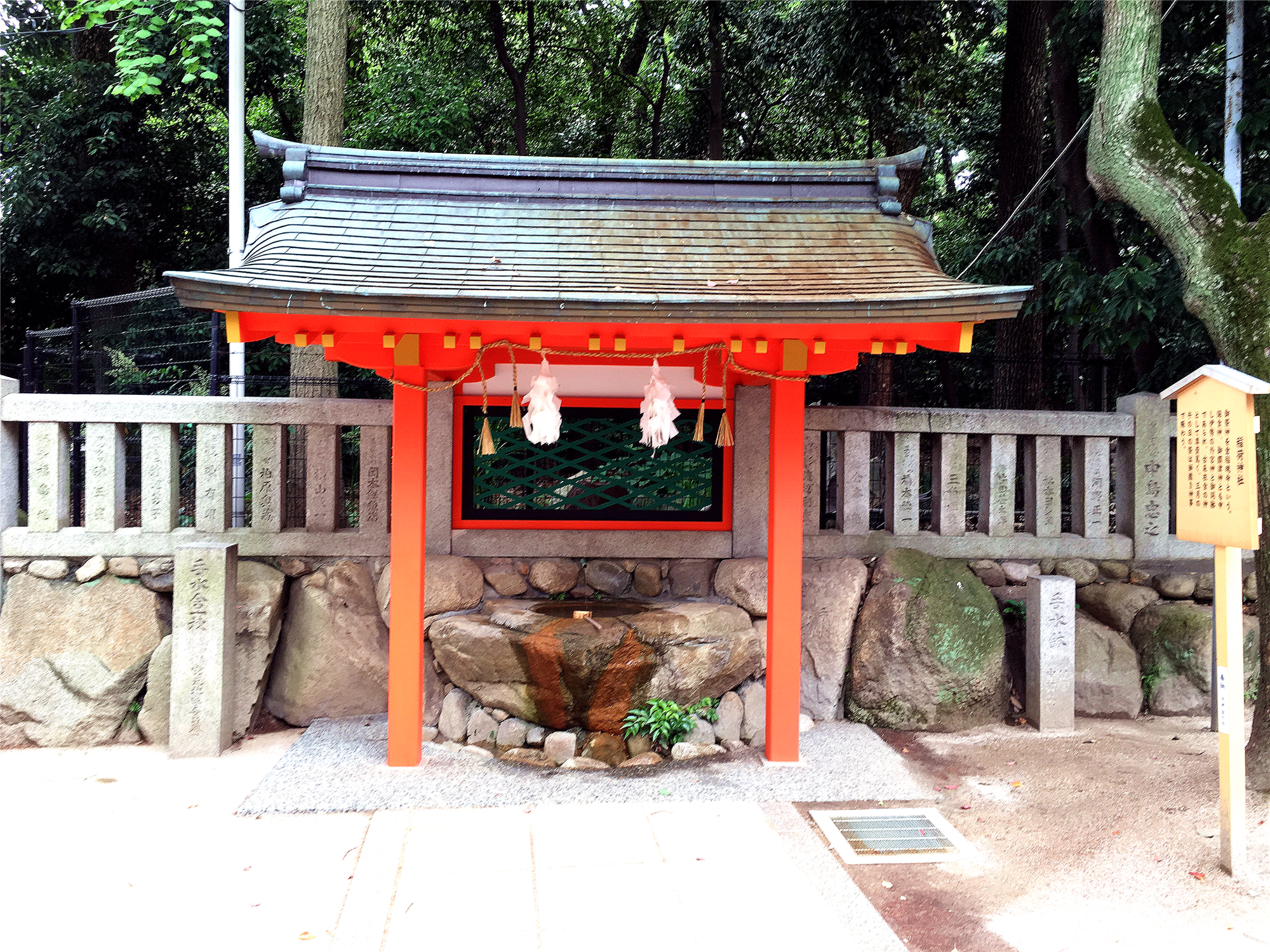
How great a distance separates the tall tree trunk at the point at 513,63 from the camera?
47.3 ft

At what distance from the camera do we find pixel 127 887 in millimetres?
4160

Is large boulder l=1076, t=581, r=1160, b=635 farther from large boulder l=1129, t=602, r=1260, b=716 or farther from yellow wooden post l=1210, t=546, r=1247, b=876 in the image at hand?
yellow wooden post l=1210, t=546, r=1247, b=876

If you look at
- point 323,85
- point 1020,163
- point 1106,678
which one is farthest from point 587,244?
point 1020,163

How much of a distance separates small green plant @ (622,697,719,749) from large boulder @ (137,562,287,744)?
2.96 metres

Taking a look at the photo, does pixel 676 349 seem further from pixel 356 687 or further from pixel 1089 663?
pixel 1089 663

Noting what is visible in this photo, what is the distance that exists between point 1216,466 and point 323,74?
848 cm

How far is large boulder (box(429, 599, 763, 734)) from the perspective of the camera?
18.4 feet

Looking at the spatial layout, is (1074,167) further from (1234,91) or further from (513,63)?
(513,63)

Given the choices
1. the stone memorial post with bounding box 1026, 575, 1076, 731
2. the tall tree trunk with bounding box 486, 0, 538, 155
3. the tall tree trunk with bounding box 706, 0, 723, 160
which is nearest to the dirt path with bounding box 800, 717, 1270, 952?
the stone memorial post with bounding box 1026, 575, 1076, 731

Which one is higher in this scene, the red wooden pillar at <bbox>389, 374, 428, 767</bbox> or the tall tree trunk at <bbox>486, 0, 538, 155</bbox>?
the tall tree trunk at <bbox>486, 0, 538, 155</bbox>

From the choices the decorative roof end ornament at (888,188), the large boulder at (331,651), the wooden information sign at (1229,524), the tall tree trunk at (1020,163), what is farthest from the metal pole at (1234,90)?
the large boulder at (331,651)

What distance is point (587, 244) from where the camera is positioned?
5816mm

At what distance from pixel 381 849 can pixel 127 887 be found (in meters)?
1.26

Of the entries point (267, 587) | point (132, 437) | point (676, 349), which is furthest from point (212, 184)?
point (676, 349)
